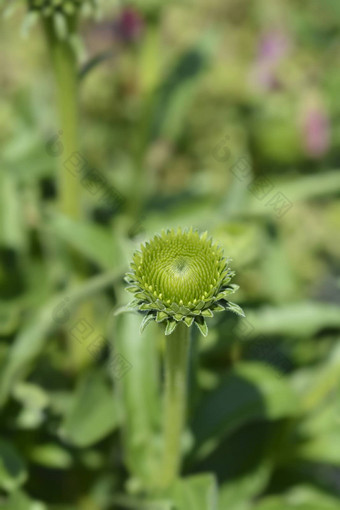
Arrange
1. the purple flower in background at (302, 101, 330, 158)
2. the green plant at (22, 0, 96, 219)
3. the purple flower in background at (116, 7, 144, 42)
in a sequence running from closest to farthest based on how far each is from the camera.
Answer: the green plant at (22, 0, 96, 219) → the purple flower in background at (116, 7, 144, 42) → the purple flower in background at (302, 101, 330, 158)

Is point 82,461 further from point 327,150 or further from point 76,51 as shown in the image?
point 327,150

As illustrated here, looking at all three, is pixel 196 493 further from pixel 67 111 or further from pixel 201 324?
pixel 67 111

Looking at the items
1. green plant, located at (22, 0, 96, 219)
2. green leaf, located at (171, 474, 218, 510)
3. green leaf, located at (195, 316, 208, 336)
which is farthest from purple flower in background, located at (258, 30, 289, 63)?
green leaf, located at (195, 316, 208, 336)

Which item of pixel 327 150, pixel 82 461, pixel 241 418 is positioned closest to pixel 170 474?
pixel 241 418

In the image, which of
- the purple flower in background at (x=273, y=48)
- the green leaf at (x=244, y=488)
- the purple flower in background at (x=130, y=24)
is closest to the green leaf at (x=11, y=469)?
the green leaf at (x=244, y=488)

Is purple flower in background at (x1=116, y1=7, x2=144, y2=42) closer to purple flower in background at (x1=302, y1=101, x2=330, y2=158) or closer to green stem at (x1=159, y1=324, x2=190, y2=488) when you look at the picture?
purple flower in background at (x1=302, y1=101, x2=330, y2=158)

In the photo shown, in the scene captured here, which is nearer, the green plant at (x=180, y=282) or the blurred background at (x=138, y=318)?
the green plant at (x=180, y=282)

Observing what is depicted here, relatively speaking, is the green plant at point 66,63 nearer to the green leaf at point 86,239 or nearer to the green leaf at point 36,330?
the green leaf at point 86,239
